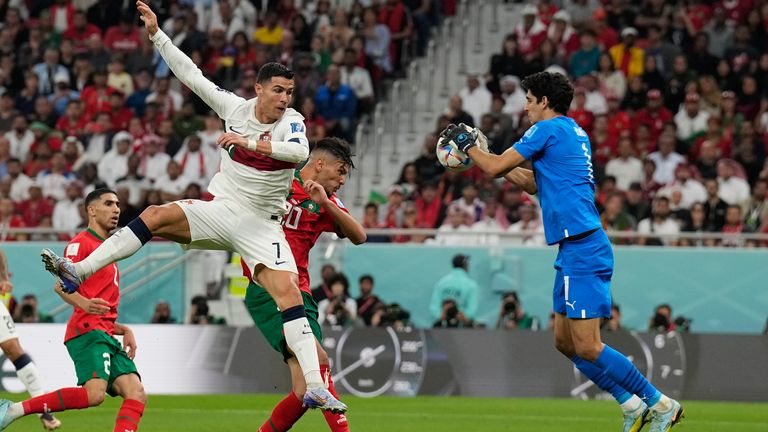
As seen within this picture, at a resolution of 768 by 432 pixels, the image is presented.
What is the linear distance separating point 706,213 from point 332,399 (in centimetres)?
1093

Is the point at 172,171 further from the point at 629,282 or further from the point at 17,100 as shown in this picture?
the point at 629,282

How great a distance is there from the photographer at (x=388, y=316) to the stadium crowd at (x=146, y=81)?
12.3 ft

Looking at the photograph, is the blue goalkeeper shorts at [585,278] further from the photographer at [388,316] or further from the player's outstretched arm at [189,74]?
the photographer at [388,316]

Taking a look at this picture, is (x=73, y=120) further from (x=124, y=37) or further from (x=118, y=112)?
(x=124, y=37)

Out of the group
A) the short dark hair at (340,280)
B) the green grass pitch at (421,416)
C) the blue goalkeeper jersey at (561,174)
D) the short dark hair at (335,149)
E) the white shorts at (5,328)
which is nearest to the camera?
the blue goalkeeper jersey at (561,174)

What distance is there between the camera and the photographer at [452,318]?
17.5 m

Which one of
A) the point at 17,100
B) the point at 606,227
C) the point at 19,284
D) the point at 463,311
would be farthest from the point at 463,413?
the point at 17,100

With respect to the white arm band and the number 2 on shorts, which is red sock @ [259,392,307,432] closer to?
the number 2 on shorts

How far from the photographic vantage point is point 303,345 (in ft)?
29.1

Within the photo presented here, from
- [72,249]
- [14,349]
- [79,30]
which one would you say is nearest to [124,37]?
[79,30]

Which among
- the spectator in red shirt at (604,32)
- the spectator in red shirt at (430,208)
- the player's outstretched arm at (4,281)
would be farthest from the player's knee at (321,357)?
the spectator in red shirt at (604,32)

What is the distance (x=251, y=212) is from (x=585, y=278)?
2.36 metres

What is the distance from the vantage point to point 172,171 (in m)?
20.6

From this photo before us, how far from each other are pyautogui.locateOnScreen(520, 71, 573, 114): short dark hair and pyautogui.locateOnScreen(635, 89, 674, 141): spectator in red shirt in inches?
440
